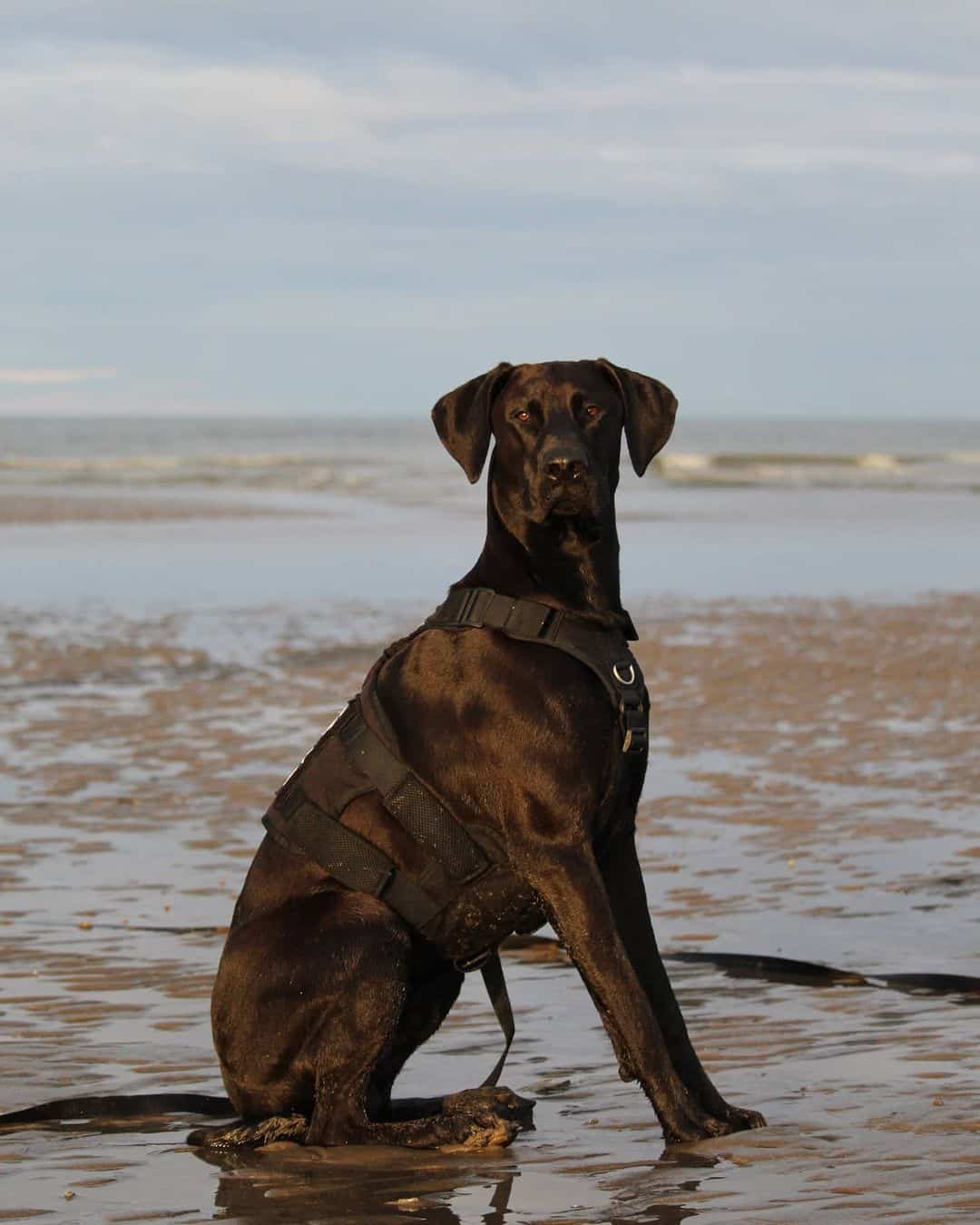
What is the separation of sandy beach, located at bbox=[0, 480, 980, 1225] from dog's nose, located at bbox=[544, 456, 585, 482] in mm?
1608

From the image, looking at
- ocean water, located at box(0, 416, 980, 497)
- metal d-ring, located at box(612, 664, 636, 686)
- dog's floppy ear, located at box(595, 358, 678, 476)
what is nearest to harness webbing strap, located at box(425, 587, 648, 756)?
metal d-ring, located at box(612, 664, 636, 686)

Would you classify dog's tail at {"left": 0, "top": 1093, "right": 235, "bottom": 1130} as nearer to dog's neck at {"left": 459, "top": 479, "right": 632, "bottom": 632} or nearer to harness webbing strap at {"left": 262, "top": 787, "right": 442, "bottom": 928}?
harness webbing strap at {"left": 262, "top": 787, "right": 442, "bottom": 928}

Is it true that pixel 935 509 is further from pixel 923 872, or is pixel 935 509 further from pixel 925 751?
pixel 923 872

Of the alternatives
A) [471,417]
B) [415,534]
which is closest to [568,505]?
[471,417]

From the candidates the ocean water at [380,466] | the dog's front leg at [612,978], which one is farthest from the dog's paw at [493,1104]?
the ocean water at [380,466]

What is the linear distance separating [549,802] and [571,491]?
0.77 m

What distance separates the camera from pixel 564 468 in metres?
4.62

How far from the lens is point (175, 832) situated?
8.65 metres

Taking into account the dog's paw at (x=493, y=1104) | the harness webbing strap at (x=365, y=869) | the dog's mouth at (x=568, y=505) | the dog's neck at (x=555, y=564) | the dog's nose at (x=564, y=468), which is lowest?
the dog's paw at (x=493, y=1104)

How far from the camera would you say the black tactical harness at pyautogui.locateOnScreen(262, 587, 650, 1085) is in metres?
4.59

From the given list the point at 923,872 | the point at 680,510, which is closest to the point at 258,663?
the point at 923,872

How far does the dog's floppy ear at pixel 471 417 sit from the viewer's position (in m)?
4.91

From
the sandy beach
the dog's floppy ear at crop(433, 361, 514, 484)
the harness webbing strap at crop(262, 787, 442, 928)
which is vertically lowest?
the sandy beach

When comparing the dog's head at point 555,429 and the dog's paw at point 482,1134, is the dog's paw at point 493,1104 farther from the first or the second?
the dog's head at point 555,429
